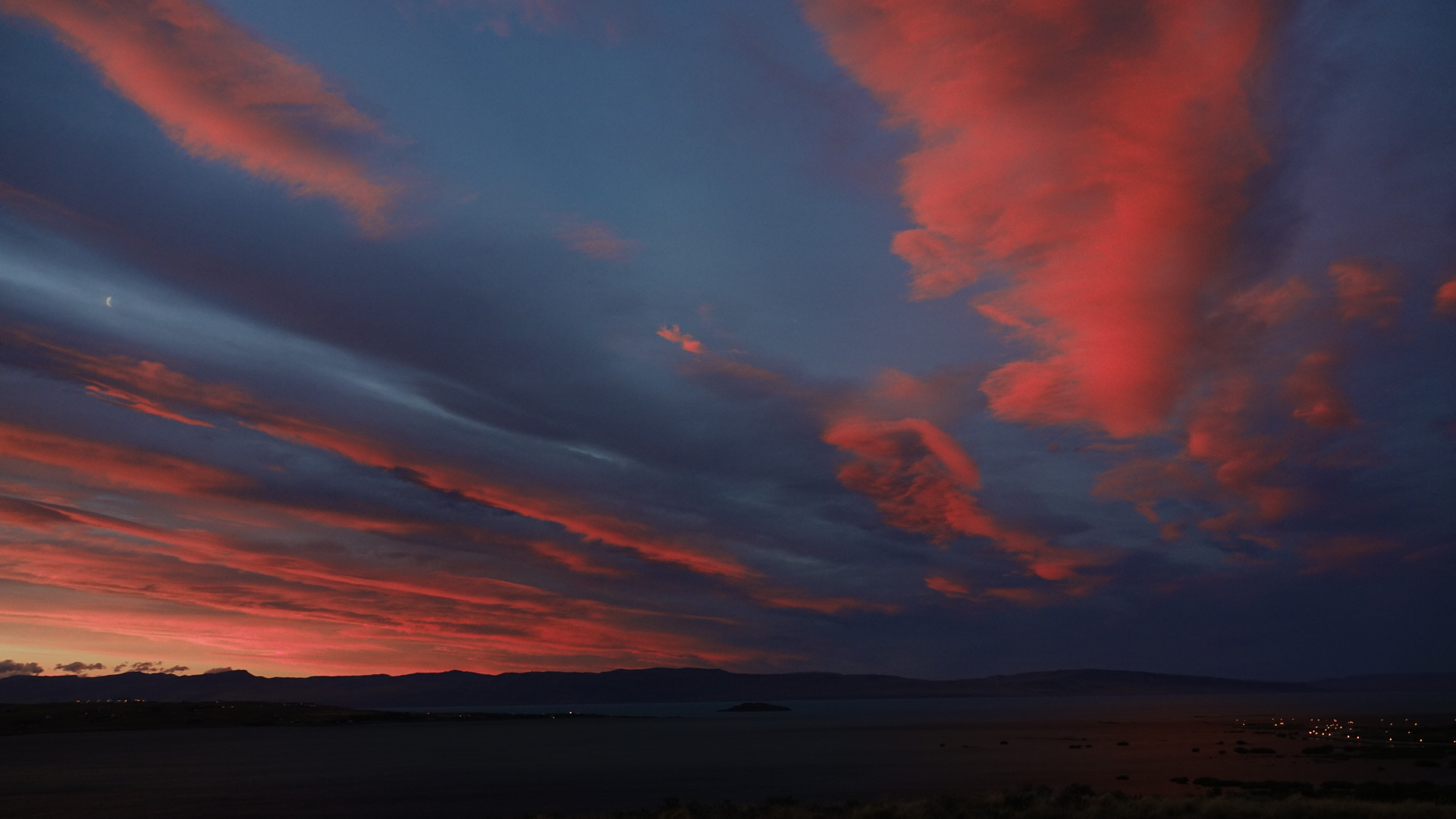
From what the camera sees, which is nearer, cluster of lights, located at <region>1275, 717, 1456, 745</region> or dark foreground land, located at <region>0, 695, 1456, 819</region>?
dark foreground land, located at <region>0, 695, 1456, 819</region>

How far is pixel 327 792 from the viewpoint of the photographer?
6731 cm

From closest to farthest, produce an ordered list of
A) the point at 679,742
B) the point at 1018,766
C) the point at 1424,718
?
the point at 1018,766
the point at 679,742
the point at 1424,718

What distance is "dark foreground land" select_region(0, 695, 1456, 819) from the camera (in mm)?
42719

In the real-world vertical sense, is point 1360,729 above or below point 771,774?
below

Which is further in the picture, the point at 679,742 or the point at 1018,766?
the point at 679,742

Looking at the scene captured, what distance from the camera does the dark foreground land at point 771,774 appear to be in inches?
1682

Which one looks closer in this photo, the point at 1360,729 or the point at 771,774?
the point at 771,774

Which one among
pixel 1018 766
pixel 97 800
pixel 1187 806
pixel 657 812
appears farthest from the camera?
pixel 1018 766

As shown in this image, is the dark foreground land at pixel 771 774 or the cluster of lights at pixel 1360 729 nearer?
the dark foreground land at pixel 771 774

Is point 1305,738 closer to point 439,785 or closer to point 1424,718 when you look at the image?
point 1424,718

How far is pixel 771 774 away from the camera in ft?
248

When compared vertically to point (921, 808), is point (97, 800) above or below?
below

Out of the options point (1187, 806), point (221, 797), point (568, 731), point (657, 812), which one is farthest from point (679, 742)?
point (1187, 806)

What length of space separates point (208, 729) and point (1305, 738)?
8199 inches
